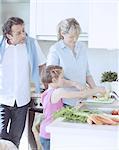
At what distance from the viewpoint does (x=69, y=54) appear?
2352 millimetres

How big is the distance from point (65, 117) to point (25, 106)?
100cm

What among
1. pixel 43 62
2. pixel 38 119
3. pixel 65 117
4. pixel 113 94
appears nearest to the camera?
pixel 65 117

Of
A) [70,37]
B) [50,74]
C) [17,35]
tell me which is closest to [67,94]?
[50,74]

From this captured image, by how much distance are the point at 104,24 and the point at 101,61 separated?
16.7 inches

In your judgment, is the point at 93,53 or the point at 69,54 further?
the point at 93,53

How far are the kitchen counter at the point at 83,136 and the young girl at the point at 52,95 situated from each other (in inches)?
20.3

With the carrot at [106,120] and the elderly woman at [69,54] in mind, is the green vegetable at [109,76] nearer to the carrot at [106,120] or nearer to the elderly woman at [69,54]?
the elderly woman at [69,54]

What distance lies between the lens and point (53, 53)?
235cm

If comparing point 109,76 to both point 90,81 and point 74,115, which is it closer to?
point 90,81

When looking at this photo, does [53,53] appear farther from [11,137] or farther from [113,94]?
[11,137]

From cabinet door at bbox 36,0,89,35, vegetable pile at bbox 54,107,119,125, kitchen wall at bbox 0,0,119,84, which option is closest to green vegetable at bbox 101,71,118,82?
kitchen wall at bbox 0,0,119,84

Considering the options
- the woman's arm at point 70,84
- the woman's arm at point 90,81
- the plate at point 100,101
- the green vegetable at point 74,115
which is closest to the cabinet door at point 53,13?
the woman's arm at point 90,81

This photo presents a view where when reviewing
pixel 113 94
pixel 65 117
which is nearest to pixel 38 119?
pixel 113 94

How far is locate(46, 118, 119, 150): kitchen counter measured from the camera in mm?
1365
